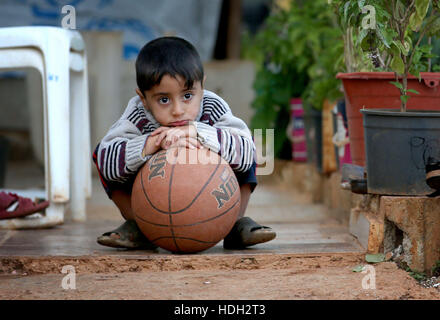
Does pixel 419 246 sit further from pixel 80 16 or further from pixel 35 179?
pixel 80 16

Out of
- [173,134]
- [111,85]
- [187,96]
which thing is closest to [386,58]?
[187,96]

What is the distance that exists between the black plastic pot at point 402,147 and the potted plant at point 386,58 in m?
0.14

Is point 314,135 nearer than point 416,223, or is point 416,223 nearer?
point 416,223

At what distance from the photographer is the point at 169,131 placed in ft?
10.9

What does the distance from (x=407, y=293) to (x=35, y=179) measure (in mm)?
5734

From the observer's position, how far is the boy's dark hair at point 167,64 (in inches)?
130

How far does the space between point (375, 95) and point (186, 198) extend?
1350 mm

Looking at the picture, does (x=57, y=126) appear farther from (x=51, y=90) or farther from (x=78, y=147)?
(x=78, y=147)

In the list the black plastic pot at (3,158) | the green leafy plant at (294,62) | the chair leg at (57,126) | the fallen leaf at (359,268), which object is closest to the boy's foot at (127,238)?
the chair leg at (57,126)

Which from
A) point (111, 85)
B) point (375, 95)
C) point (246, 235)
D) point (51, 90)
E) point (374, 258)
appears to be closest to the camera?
point (374, 258)

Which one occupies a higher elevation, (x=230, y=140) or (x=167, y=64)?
(x=167, y=64)

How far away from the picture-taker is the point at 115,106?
812cm

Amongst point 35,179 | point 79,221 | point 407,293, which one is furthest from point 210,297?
point 35,179

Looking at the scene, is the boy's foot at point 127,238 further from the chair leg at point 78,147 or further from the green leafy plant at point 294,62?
the green leafy plant at point 294,62
